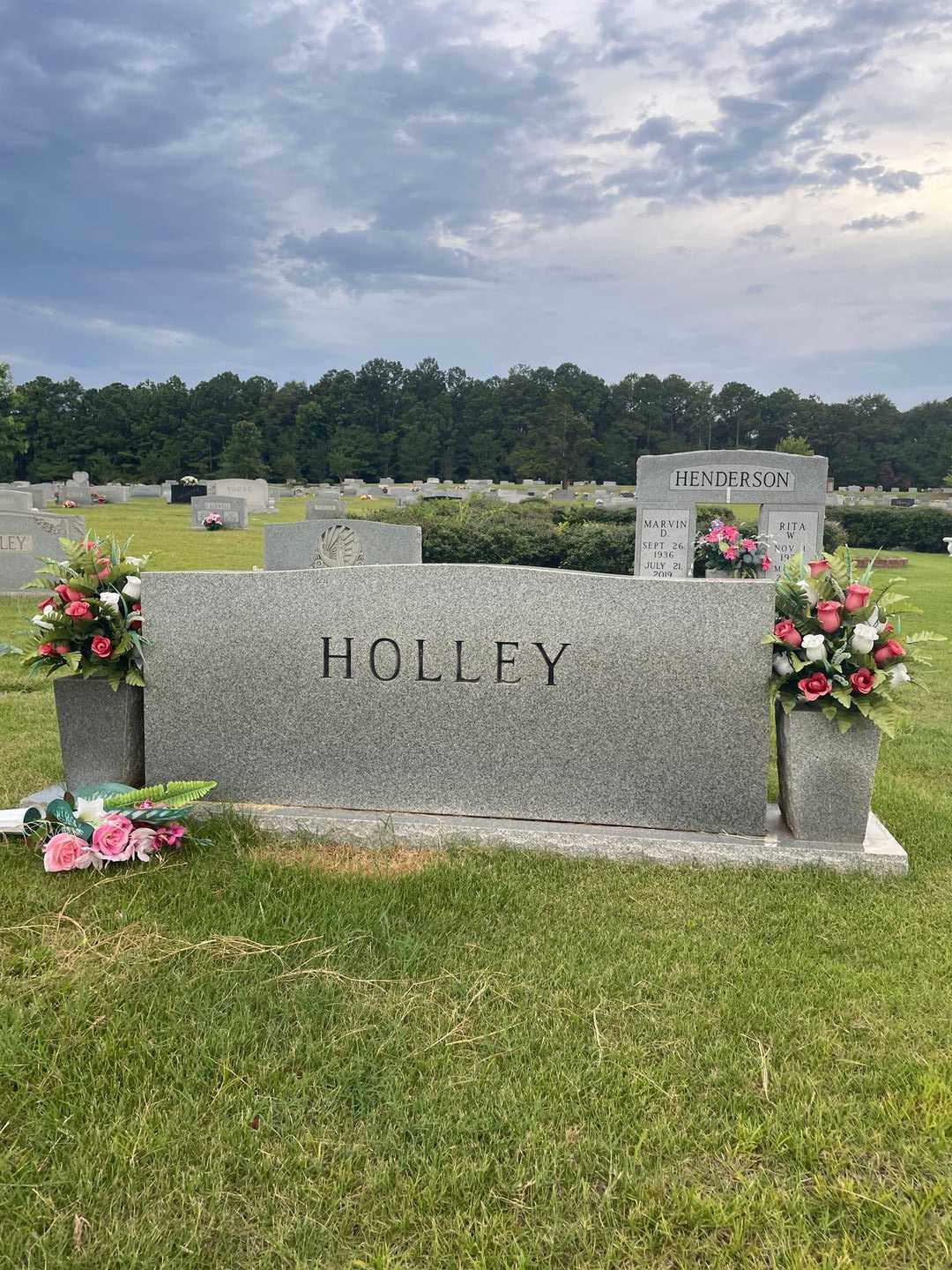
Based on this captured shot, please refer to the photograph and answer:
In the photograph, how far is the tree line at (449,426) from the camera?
67750mm

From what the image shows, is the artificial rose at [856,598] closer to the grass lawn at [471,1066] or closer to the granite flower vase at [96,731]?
the grass lawn at [471,1066]

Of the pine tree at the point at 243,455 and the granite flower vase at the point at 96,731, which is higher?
the pine tree at the point at 243,455

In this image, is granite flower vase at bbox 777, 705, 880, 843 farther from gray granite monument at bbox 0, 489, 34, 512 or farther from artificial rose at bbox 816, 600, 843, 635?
gray granite monument at bbox 0, 489, 34, 512

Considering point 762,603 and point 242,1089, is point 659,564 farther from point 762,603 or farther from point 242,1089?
point 242,1089

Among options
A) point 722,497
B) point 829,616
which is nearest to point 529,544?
point 722,497

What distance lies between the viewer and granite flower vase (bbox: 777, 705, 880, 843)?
3793mm

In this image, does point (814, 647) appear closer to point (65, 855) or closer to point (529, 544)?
point (65, 855)

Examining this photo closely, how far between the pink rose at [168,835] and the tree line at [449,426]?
203 ft

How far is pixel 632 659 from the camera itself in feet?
13.2

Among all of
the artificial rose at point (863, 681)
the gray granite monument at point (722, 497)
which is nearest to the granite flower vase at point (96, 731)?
the artificial rose at point (863, 681)

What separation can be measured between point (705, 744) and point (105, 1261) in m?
2.92

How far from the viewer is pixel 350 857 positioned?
3.87 meters

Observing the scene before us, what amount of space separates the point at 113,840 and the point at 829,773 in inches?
118

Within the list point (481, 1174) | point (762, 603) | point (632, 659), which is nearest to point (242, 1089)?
point (481, 1174)
